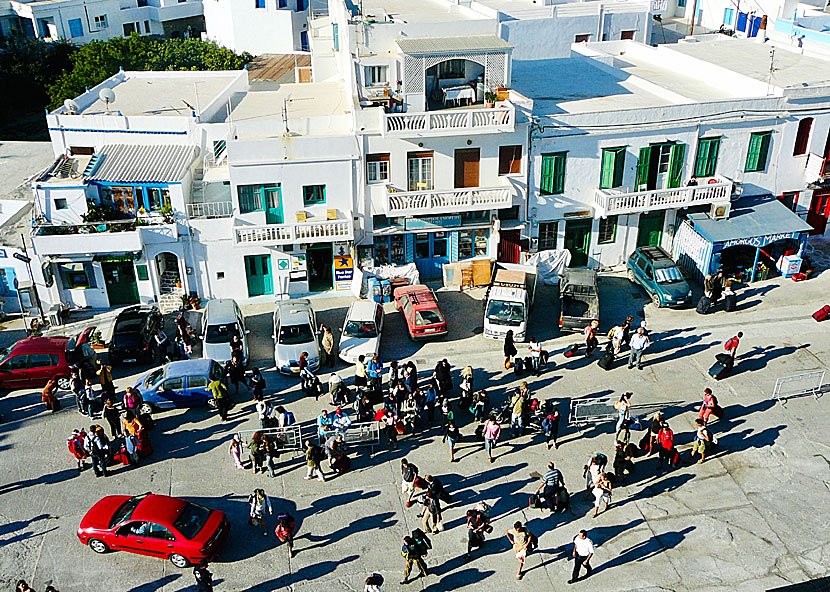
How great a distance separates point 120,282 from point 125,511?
1564 centimetres

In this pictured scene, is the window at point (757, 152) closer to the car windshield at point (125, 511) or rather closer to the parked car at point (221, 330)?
the parked car at point (221, 330)

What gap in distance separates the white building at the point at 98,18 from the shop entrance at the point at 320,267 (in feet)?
158


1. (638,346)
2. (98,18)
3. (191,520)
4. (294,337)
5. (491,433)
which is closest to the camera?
(191,520)

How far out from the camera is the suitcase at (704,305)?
107 feet

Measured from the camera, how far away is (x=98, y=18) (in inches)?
2842

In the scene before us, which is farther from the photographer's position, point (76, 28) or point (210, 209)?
point (76, 28)

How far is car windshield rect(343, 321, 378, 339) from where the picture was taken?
30.2 meters

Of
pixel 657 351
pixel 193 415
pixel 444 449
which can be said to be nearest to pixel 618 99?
pixel 657 351

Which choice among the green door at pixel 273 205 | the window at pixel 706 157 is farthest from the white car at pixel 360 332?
the window at pixel 706 157

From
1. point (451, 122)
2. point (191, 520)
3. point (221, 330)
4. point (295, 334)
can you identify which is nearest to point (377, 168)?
point (451, 122)

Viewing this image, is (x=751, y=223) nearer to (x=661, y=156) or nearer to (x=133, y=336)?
(x=661, y=156)

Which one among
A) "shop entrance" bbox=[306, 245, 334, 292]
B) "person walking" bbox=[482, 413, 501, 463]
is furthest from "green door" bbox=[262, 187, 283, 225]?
"person walking" bbox=[482, 413, 501, 463]

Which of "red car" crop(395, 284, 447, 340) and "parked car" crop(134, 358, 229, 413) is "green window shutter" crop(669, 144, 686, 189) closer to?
"red car" crop(395, 284, 447, 340)

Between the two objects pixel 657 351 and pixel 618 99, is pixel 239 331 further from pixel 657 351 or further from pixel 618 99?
pixel 618 99
